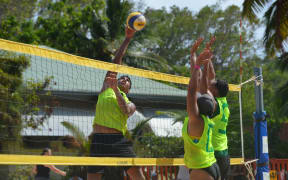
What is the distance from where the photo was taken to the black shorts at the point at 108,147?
5.80 m

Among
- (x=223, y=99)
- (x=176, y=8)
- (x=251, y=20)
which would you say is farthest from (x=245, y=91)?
(x=176, y=8)

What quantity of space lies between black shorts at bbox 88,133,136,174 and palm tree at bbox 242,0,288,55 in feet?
27.4

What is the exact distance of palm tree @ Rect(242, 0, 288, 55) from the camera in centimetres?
1291

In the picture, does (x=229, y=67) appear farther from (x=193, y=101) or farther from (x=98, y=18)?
(x=193, y=101)

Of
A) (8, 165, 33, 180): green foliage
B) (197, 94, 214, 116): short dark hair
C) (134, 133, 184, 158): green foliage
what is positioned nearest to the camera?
(197, 94, 214, 116): short dark hair

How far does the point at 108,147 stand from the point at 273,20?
32.8 feet

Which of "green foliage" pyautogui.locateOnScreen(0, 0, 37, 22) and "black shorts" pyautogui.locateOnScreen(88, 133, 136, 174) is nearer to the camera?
"black shorts" pyautogui.locateOnScreen(88, 133, 136, 174)

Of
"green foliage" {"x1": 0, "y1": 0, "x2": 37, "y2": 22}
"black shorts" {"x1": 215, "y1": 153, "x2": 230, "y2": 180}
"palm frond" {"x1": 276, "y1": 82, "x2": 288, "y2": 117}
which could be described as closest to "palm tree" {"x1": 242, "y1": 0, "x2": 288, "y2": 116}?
"black shorts" {"x1": 215, "y1": 153, "x2": 230, "y2": 180}

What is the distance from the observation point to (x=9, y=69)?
1170 cm

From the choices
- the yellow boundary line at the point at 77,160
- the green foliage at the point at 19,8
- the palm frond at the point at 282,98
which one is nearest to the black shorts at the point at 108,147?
the yellow boundary line at the point at 77,160

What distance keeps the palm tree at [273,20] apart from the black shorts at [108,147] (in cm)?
835

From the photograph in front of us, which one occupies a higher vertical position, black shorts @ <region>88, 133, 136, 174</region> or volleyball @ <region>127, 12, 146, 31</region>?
volleyball @ <region>127, 12, 146, 31</region>

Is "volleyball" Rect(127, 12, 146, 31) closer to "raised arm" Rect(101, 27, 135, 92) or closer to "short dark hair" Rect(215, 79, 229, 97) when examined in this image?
"raised arm" Rect(101, 27, 135, 92)

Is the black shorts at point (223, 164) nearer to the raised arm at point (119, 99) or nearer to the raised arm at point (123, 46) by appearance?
the raised arm at point (119, 99)
